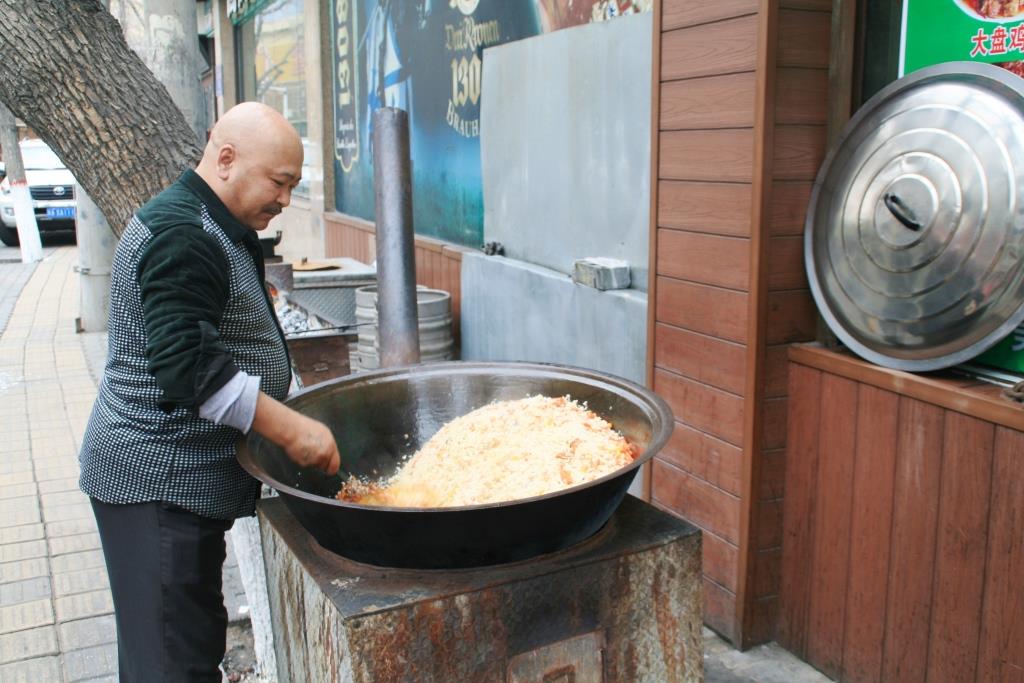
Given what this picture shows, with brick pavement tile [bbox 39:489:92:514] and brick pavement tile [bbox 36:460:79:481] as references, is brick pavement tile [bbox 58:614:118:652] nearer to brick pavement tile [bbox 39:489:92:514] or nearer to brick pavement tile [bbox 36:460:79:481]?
brick pavement tile [bbox 39:489:92:514]

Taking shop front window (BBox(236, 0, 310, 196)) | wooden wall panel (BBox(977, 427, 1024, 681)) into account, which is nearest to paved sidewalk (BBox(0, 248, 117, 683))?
wooden wall panel (BBox(977, 427, 1024, 681))

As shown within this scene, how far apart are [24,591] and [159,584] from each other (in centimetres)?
250

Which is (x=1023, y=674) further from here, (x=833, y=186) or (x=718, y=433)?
(x=833, y=186)

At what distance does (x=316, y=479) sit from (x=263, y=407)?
51 cm

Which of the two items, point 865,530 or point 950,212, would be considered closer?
point 950,212

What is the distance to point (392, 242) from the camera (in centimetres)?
395

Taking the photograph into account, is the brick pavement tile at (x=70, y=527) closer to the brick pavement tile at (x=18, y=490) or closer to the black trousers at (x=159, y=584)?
the brick pavement tile at (x=18, y=490)

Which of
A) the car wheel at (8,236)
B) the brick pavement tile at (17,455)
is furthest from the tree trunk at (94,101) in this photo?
the car wheel at (8,236)

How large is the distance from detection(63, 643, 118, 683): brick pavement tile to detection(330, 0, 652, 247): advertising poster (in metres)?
4.07

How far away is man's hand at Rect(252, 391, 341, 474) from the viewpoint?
2.40 m

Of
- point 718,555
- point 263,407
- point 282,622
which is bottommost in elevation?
point 718,555

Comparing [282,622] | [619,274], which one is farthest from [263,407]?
[619,274]

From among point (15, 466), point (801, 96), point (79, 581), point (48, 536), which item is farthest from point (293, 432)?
point (15, 466)

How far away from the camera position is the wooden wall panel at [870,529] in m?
3.29
